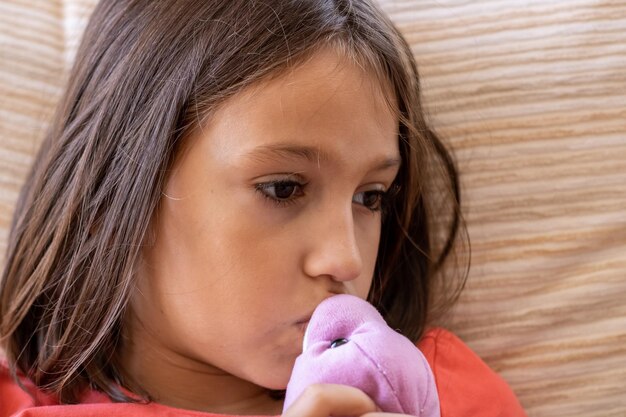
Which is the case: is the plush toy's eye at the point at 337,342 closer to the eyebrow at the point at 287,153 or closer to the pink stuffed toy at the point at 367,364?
the pink stuffed toy at the point at 367,364

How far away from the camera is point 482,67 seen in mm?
1394

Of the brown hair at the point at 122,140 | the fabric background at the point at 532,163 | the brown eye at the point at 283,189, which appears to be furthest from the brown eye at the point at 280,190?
the fabric background at the point at 532,163

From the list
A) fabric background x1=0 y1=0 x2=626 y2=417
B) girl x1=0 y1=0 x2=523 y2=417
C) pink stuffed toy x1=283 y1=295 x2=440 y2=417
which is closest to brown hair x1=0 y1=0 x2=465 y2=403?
girl x1=0 y1=0 x2=523 y2=417

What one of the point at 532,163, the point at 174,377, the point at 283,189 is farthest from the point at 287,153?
the point at 532,163

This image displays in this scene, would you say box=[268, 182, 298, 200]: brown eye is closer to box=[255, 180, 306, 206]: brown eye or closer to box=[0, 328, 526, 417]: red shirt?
box=[255, 180, 306, 206]: brown eye

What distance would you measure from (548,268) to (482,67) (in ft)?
1.08

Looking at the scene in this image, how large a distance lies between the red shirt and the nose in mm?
257

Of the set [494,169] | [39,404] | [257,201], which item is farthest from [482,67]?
[39,404]

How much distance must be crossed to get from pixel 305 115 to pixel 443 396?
1.46 ft

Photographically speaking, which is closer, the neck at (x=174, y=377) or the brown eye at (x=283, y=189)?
the brown eye at (x=283, y=189)

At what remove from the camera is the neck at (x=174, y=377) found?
1227mm

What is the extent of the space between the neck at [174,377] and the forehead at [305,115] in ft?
1.08

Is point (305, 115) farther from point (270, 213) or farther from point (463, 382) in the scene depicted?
point (463, 382)

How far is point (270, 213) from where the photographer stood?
41.5 inches
